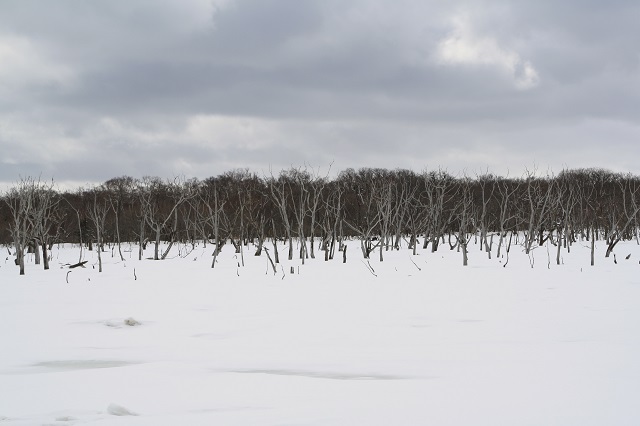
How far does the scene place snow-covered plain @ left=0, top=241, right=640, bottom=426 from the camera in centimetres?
421

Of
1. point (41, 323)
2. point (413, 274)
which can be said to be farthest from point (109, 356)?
point (413, 274)

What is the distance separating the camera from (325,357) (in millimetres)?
6215

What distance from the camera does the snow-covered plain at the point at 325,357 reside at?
4.21m

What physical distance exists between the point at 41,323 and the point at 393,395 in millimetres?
6179

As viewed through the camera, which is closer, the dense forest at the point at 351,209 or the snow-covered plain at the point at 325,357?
the snow-covered plain at the point at 325,357

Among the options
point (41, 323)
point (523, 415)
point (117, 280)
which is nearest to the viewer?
point (523, 415)

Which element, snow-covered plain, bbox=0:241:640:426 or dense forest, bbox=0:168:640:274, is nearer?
snow-covered plain, bbox=0:241:640:426

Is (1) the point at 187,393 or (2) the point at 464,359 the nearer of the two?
(1) the point at 187,393

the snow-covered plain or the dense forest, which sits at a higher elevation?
the dense forest

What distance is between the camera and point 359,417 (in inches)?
Result: 159

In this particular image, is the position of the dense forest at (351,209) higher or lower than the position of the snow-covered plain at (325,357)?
higher

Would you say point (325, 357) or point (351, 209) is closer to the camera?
point (325, 357)

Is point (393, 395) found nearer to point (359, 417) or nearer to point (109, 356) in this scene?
point (359, 417)

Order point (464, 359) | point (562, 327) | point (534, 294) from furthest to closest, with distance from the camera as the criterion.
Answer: point (534, 294) → point (562, 327) → point (464, 359)
